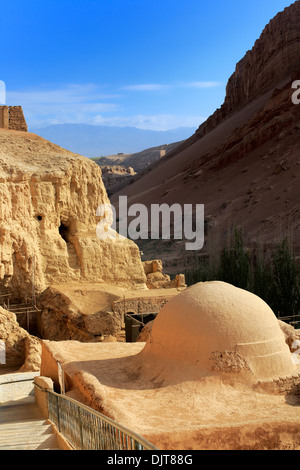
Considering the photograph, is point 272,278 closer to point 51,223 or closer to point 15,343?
point 51,223

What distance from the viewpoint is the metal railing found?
17.2 feet

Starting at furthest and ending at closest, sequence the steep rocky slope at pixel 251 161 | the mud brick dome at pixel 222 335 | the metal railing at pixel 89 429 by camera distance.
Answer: the steep rocky slope at pixel 251 161
the mud brick dome at pixel 222 335
the metal railing at pixel 89 429

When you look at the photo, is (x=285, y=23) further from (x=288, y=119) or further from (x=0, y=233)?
(x=0, y=233)

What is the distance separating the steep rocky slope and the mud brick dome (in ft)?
72.5

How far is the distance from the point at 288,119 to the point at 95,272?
32199 millimetres

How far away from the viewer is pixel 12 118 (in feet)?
69.8

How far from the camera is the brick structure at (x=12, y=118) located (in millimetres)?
20844

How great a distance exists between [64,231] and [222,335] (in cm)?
1081

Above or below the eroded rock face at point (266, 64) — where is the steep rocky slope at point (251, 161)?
below

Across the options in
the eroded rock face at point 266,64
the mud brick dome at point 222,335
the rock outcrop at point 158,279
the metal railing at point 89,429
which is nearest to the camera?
the metal railing at point 89,429

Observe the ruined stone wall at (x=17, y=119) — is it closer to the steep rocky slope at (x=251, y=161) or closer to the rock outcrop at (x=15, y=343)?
the rock outcrop at (x=15, y=343)

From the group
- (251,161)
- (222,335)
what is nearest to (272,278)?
(222,335)

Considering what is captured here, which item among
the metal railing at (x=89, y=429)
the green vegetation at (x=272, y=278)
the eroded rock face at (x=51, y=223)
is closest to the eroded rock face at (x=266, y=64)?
the green vegetation at (x=272, y=278)

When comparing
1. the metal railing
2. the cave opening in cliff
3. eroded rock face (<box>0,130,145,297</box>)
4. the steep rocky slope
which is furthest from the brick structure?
the steep rocky slope
